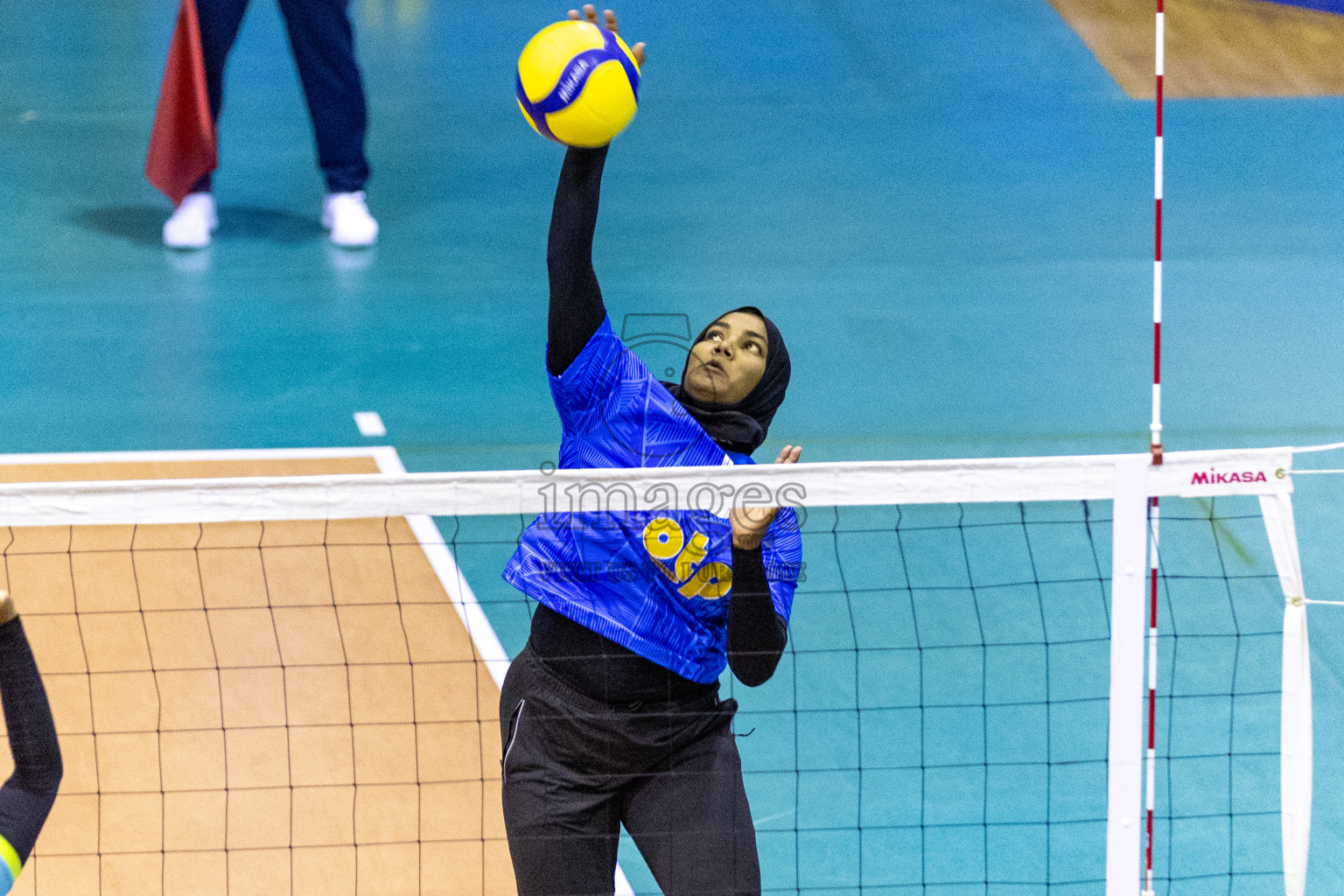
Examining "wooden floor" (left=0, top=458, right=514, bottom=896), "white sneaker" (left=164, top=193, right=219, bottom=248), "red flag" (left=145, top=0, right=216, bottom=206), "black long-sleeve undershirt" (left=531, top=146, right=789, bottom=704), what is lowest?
"wooden floor" (left=0, top=458, right=514, bottom=896)

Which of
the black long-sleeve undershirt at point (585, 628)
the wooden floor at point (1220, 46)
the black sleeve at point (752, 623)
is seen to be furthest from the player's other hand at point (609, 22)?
the wooden floor at point (1220, 46)

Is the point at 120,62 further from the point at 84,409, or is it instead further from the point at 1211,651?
the point at 1211,651

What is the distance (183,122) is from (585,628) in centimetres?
691

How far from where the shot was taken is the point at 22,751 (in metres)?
3.12

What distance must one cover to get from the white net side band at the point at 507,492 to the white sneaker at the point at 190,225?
661cm

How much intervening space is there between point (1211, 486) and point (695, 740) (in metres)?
1.38

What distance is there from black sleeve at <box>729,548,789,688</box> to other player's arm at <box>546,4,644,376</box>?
0.67 metres

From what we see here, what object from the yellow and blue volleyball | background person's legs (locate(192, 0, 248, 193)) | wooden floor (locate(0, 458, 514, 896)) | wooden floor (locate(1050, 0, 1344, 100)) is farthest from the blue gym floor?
the yellow and blue volleyball

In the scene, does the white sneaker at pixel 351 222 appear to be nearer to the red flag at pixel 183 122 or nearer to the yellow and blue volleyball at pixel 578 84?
the red flag at pixel 183 122

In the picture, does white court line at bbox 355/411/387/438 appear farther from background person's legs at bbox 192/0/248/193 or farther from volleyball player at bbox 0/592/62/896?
volleyball player at bbox 0/592/62/896

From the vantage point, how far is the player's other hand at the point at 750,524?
3.41 metres

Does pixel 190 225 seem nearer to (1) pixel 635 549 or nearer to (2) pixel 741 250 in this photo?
(2) pixel 741 250

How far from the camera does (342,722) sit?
559cm

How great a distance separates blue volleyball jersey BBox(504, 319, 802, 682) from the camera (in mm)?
3674
